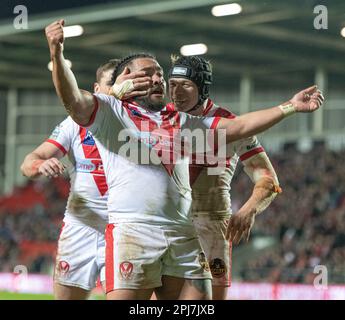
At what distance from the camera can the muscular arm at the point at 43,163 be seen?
5312mm

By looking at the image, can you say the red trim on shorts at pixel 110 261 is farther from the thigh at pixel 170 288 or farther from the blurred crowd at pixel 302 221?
the blurred crowd at pixel 302 221

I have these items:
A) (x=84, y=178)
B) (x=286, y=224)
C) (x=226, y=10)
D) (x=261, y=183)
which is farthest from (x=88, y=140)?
(x=286, y=224)

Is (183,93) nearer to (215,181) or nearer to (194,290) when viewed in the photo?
(215,181)

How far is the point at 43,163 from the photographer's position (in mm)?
5391

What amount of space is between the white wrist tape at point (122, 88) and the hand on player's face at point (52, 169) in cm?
62

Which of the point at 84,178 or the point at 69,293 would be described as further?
the point at 84,178

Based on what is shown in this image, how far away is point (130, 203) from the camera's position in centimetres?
476

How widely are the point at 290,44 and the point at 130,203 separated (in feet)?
59.5

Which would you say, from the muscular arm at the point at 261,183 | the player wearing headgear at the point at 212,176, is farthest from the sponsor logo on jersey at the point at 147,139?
the player wearing headgear at the point at 212,176

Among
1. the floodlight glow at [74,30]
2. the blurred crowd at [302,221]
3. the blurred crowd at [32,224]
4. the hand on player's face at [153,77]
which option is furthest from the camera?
the blurred crowd at [32,224]

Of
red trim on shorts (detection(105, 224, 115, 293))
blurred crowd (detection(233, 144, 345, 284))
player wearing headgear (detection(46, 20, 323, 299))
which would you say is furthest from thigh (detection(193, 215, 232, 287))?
blurred crowd (detection(233, 144, 345, 284))

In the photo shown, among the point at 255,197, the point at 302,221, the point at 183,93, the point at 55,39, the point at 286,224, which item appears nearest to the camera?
the point at 55,39

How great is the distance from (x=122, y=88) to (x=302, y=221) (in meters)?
16.7
